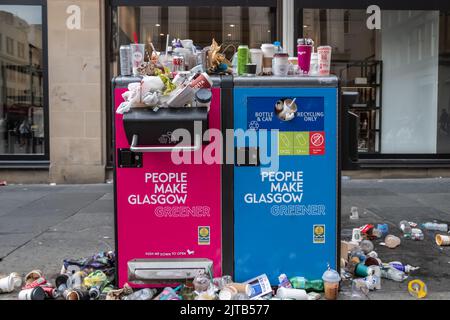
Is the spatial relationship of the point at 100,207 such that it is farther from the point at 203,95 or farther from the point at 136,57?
the point at 203,95

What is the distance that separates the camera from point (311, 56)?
3.77 metres

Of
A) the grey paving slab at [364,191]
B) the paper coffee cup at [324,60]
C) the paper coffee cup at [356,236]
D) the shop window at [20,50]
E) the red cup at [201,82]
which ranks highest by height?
the shop window at [20,50]

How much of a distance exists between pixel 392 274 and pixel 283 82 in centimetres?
183

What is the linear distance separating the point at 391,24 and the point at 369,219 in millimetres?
5653

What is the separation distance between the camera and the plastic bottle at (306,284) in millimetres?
3627

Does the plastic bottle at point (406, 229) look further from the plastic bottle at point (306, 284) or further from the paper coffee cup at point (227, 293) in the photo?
the paper coffee cup at point (227, 293)

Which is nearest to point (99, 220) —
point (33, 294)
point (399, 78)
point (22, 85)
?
point (33, 294)

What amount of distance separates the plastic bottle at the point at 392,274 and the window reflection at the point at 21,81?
741 cm

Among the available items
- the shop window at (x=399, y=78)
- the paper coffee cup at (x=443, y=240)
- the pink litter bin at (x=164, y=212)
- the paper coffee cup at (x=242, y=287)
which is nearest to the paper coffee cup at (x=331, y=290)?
the paper coffee cup at (x=242, y=287)

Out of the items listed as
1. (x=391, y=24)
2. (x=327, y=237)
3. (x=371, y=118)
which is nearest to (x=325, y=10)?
(x=391, y=24)

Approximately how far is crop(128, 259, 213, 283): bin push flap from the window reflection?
6.72 m

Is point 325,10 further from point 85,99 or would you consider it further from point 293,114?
point 293,114

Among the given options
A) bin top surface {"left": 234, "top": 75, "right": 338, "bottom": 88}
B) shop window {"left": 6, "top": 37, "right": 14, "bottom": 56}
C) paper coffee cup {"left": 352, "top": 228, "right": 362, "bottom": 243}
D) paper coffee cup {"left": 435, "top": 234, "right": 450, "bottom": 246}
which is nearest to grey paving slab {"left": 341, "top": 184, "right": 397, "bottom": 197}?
paper coffee cup {"left": 435, "top": 234, "right": 450, "bottom": 246}

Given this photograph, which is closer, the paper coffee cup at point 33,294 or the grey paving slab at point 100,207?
the paper coffee cup at point 33,294
